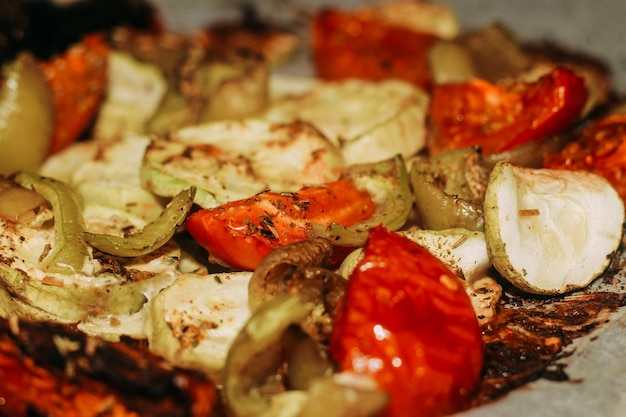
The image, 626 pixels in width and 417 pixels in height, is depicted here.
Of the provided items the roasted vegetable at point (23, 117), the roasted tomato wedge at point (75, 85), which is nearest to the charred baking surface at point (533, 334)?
the roasted vegetable at point (23, 117)

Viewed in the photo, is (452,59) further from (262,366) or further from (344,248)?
(262,366)

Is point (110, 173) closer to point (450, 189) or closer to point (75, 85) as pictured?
point (75, 85)

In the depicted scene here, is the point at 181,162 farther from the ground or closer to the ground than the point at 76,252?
farther from the ground

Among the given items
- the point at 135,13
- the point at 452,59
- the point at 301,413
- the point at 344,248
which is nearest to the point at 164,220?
the point at 344,248

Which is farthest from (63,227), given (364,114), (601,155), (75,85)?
(601,155)

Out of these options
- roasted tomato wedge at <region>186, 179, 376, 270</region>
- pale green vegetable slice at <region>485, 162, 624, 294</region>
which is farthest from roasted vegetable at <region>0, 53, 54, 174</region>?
pale green vegetable slice at <region>485, 162, 624, 294</region>

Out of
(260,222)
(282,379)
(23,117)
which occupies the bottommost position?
(282,379)
